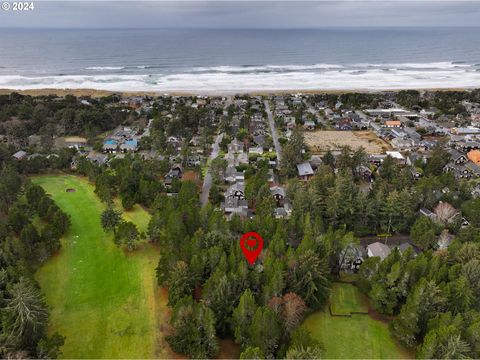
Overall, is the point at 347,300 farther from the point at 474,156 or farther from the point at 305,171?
the point at 474,156

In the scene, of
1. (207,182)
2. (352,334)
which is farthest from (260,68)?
(352,334)

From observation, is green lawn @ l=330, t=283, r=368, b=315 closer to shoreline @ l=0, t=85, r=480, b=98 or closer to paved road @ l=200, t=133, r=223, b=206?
paved road @ l=200, t=133, r=223, b=206

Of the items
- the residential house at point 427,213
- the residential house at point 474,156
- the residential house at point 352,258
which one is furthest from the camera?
the residential house at point 474,156

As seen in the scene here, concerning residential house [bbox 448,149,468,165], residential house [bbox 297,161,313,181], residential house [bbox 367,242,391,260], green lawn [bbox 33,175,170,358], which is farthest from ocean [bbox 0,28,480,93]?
residential house [bbox 367,242,391,260]

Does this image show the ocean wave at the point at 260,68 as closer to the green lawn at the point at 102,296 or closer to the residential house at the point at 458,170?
the residential house at the point at 458,170

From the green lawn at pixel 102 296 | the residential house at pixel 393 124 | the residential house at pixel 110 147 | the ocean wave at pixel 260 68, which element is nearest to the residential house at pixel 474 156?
the residential house at pixel 393 124

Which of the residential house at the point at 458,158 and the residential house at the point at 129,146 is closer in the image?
the residential house at the point at 458,158
